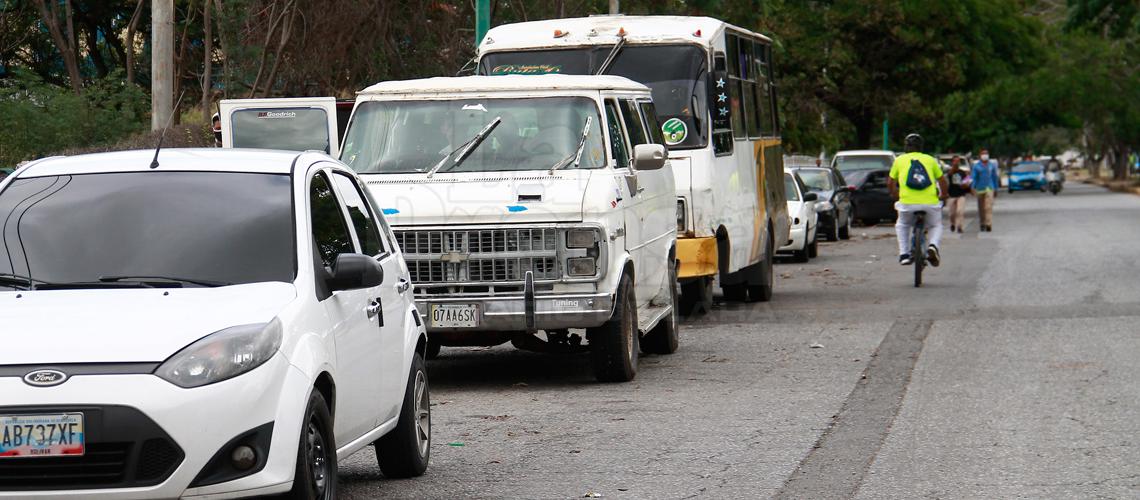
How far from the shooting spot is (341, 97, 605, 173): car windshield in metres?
12.0

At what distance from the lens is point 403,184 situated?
38.3ft

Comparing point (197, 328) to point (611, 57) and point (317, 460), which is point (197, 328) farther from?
point (611, 57)

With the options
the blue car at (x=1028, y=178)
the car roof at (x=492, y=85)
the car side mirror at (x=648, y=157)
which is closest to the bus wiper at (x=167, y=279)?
the car roof at (x=492, y=85)

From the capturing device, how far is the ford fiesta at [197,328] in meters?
5.63

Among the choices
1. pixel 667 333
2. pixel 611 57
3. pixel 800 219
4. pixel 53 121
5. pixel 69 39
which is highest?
pixel 69 39

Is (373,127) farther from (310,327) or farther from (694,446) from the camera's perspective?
(310,327)

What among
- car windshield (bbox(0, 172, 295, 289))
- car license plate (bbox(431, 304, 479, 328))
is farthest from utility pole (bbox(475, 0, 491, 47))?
car windshield (bbox(0, 172, 295, 289))

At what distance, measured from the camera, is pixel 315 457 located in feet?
21.1

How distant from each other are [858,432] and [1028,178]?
82395mm

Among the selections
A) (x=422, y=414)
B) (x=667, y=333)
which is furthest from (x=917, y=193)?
(x=422, y=414)

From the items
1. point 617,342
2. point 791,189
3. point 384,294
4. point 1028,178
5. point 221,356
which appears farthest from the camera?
point 1028,178

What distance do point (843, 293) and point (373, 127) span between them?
949 centimetres

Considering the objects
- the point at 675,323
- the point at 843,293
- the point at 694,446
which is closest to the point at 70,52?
the point at 843,293

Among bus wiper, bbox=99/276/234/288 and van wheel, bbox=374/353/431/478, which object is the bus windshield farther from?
bus wiper, bbox=99/276/234/288
